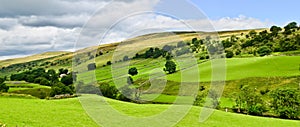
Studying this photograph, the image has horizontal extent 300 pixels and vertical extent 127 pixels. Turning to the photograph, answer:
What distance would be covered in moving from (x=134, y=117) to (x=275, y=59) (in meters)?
88.6

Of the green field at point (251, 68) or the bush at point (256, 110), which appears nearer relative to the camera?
the bush at point (256, 110)

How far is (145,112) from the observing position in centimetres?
3117

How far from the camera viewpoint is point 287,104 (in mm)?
55250

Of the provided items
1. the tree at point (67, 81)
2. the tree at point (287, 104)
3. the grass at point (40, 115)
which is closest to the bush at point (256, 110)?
the tree at point (287, 104)

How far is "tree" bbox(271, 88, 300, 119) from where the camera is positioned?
50.7 meters

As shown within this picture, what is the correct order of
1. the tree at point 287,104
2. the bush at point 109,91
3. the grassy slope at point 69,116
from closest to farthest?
the grassy slope at point 69,116
the tree at point 287,104
the bush at point 109,91

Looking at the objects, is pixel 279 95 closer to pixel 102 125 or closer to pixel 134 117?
pixel 134 117

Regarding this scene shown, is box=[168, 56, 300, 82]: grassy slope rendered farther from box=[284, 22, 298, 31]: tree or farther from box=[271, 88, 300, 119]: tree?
box=[284, 22, 298, 31]: tree

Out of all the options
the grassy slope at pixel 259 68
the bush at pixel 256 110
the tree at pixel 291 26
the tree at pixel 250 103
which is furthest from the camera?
the tree at pixel 291 26

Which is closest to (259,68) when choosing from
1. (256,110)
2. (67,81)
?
(256,110)

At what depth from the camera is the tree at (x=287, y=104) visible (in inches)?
1995

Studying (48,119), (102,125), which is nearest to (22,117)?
(48,119)

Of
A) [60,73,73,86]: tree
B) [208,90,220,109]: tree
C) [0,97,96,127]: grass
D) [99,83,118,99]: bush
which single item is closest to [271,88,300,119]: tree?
[208,90,220,109]: tree

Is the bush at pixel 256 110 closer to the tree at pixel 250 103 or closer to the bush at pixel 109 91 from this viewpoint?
the tree at pixel 250 103
